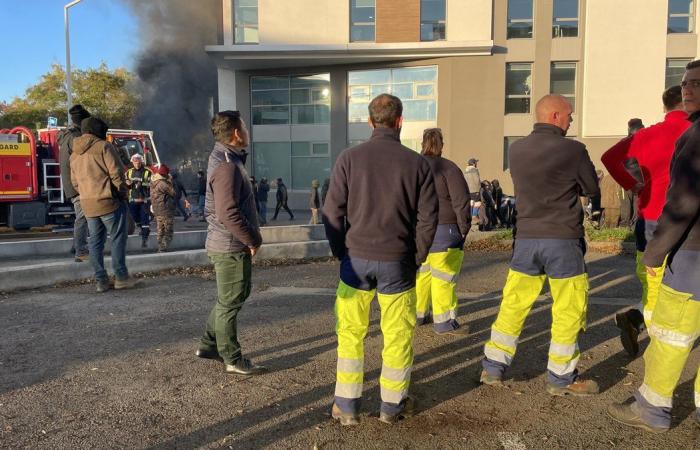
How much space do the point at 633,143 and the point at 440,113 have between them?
1969 centimetres

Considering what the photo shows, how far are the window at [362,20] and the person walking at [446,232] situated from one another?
66.5ft

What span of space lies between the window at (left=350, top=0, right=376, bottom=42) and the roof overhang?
867 mm

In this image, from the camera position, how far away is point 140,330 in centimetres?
517

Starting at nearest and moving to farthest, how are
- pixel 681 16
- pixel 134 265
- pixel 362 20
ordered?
pixel 134 265 < pixel 681 16 < pixel 362 20

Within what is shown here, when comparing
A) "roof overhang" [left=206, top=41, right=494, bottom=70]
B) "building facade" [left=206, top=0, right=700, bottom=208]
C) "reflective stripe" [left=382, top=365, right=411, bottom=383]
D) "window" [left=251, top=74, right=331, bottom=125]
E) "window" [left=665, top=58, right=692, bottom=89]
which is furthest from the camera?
"window" [left=251, top=74, right=331, bottom=125]

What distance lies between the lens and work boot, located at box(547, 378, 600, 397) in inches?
142

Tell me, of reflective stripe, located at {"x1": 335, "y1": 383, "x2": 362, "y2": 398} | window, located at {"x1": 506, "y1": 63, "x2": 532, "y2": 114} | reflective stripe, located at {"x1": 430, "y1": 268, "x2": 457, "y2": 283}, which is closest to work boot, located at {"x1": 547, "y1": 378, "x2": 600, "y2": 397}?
reflective stripe, located at {"x1": 335, "y1": 383, "x2": 362, "y2": 398}

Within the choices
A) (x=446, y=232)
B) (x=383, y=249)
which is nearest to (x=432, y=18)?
(x=446, y=232)

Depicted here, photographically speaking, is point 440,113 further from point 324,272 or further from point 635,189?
point 635,189

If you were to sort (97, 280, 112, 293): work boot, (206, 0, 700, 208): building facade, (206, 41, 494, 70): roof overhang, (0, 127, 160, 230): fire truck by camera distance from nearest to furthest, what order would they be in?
(97, 280, 112, 293): work boot < (0, 127, 160, 230): fire truck < (206, 0, 700, 208): building facade < (206, 41, 494, 70): roof overhang

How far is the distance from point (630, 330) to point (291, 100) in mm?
23262

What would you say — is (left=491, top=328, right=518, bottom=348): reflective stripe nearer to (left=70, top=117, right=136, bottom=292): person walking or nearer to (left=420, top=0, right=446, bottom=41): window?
(left=70, top=117, right=136, bottom=292): person walking

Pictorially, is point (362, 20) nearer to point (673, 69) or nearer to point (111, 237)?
point (673, 69)

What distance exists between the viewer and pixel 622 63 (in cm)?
2212
